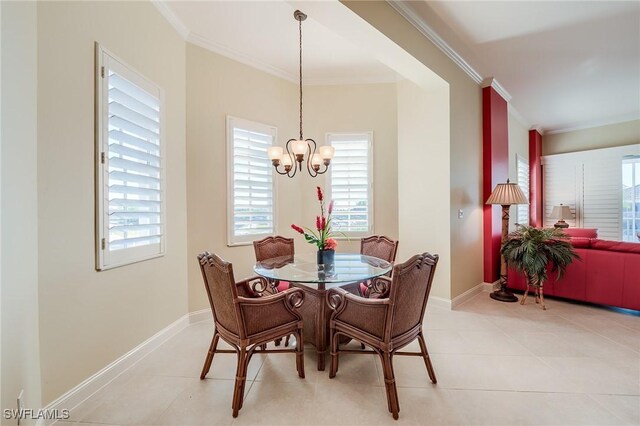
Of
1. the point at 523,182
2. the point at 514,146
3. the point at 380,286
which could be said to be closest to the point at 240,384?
the point at 380,286

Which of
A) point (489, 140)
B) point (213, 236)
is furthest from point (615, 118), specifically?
point (213, 236)

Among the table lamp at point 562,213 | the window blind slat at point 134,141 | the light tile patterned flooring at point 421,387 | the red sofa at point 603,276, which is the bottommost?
the light tile patterned flooring at point 421,387

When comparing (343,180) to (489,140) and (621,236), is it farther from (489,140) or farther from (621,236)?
(621,236)

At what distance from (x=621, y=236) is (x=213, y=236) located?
25.8 feet

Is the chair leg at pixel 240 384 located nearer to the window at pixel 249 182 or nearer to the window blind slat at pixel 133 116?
the window at pixel 249 182

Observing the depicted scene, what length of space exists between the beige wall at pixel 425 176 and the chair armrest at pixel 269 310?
2198 mm

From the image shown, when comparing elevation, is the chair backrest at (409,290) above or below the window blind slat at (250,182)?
below

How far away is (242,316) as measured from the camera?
70.9 inches

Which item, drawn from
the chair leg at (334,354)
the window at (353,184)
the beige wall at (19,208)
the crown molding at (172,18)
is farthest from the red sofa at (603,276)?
the crown molding at (172,18)

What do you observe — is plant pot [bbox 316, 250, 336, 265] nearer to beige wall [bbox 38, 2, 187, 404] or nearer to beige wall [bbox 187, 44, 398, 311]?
beige wall [bbox 187, 44, 398, 311]

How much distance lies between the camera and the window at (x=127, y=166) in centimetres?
200

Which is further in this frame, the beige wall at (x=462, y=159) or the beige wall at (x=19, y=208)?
the beige wall at (x=462, y=159)

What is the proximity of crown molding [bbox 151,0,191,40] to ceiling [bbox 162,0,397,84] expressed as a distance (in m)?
0.02

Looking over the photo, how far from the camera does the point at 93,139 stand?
1944 mm
